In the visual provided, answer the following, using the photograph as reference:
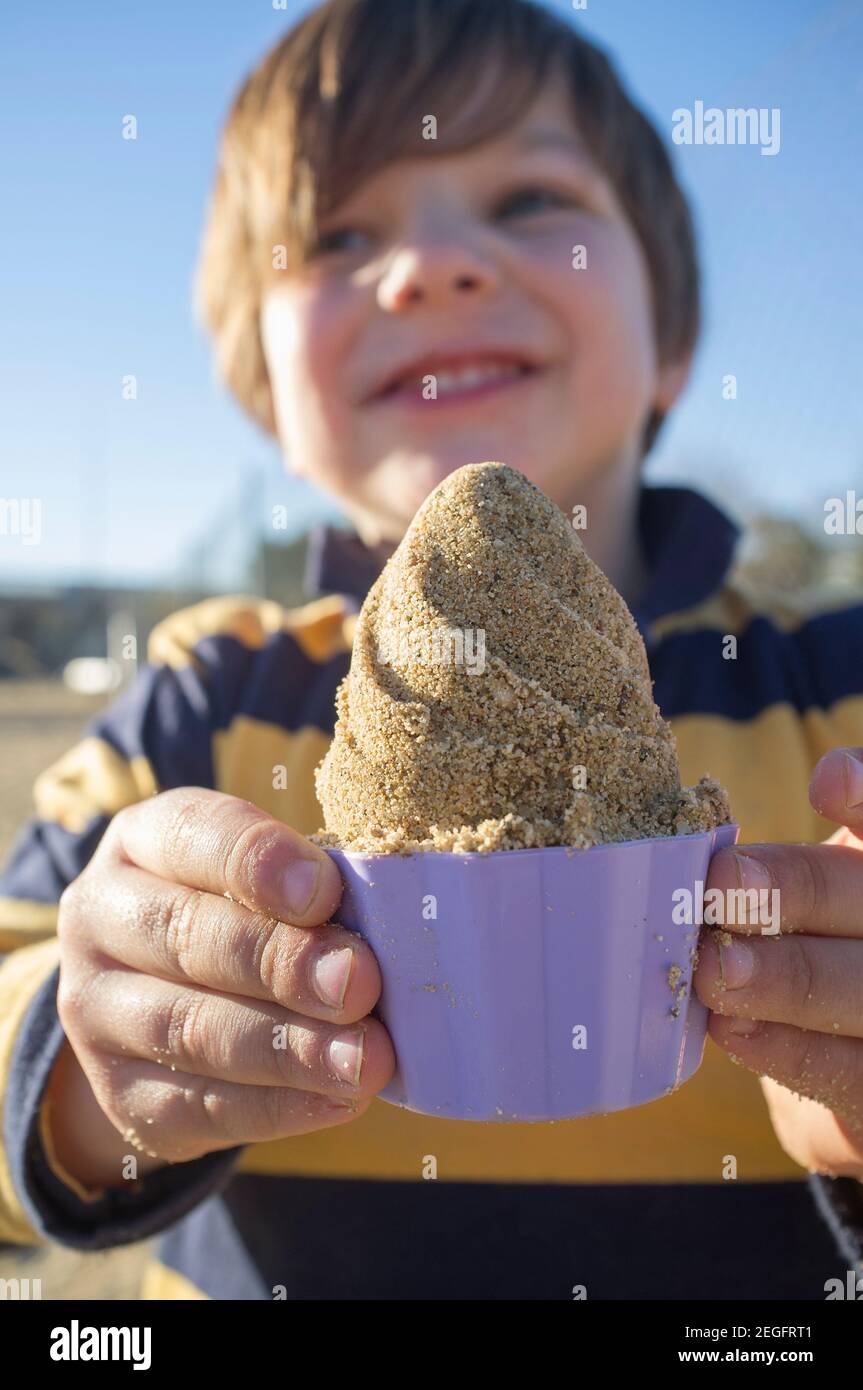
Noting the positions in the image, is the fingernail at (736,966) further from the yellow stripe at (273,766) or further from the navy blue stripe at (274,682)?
the navy blue stripe at (274,682)

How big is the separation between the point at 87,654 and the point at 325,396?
29994mm

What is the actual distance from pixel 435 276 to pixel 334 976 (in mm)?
1534

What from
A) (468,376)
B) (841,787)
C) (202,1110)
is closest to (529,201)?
(468,376)

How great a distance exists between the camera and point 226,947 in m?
1.19

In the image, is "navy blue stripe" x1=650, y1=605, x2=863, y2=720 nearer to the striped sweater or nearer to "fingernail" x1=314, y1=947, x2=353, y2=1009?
the striped sweater

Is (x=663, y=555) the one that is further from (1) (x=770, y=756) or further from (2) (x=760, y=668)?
(1) (x=770, y=756)

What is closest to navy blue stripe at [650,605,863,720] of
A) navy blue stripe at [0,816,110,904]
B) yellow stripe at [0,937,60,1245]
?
navy blue stripe at [0,816,110,904]

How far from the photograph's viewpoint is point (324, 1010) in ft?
3.73

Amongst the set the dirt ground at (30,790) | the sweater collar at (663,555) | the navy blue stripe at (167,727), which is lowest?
A: the dirt ground at (30,790)

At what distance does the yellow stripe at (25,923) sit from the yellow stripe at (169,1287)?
0.80 m

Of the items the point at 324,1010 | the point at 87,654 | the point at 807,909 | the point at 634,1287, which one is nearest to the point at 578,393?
the point at 807,909

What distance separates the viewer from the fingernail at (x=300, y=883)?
111 cm

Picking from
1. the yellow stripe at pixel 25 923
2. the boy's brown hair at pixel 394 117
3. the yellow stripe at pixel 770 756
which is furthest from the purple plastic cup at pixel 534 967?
the boy's brown hair at pixel 394 117

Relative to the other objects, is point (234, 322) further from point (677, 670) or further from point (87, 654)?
point (87, 654)
